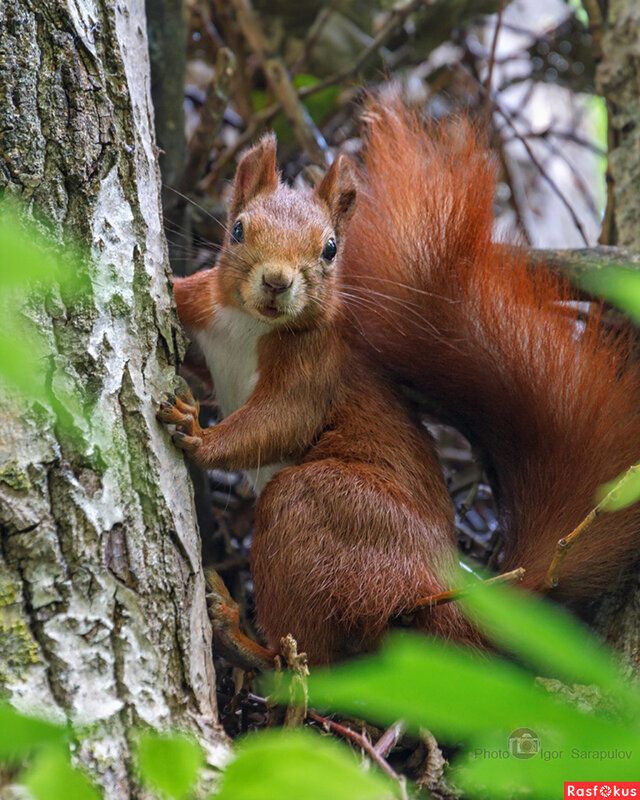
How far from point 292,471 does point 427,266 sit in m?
0.57

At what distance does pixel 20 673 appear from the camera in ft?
3.20

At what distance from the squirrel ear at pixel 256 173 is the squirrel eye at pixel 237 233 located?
12cm

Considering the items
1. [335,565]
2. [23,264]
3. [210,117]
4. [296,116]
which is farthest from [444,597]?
[296,116]

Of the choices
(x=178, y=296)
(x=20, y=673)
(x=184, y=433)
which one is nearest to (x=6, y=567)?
(x=20, y=673)

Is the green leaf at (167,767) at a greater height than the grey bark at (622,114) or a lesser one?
lesser

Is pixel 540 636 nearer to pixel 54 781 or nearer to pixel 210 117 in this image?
pixel 54 781

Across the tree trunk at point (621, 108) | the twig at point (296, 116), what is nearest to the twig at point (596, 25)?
the tree trunk at point (621, 108)

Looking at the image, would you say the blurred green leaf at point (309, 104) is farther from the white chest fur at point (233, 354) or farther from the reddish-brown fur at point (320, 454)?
the white chest fur at point (233, 354)

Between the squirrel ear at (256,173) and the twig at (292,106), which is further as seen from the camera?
the twig at (292,106)

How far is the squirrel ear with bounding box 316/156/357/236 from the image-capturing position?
1.95 metres

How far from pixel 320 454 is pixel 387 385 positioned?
0.93 feet

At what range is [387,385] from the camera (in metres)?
2.02

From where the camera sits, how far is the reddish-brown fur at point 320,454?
162 centimetres

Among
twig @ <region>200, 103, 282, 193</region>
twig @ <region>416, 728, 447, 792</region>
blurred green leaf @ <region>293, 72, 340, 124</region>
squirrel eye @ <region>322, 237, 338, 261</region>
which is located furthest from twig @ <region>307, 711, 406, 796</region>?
blurred green leaf @ <region>293, 72, 340, 124</region>
